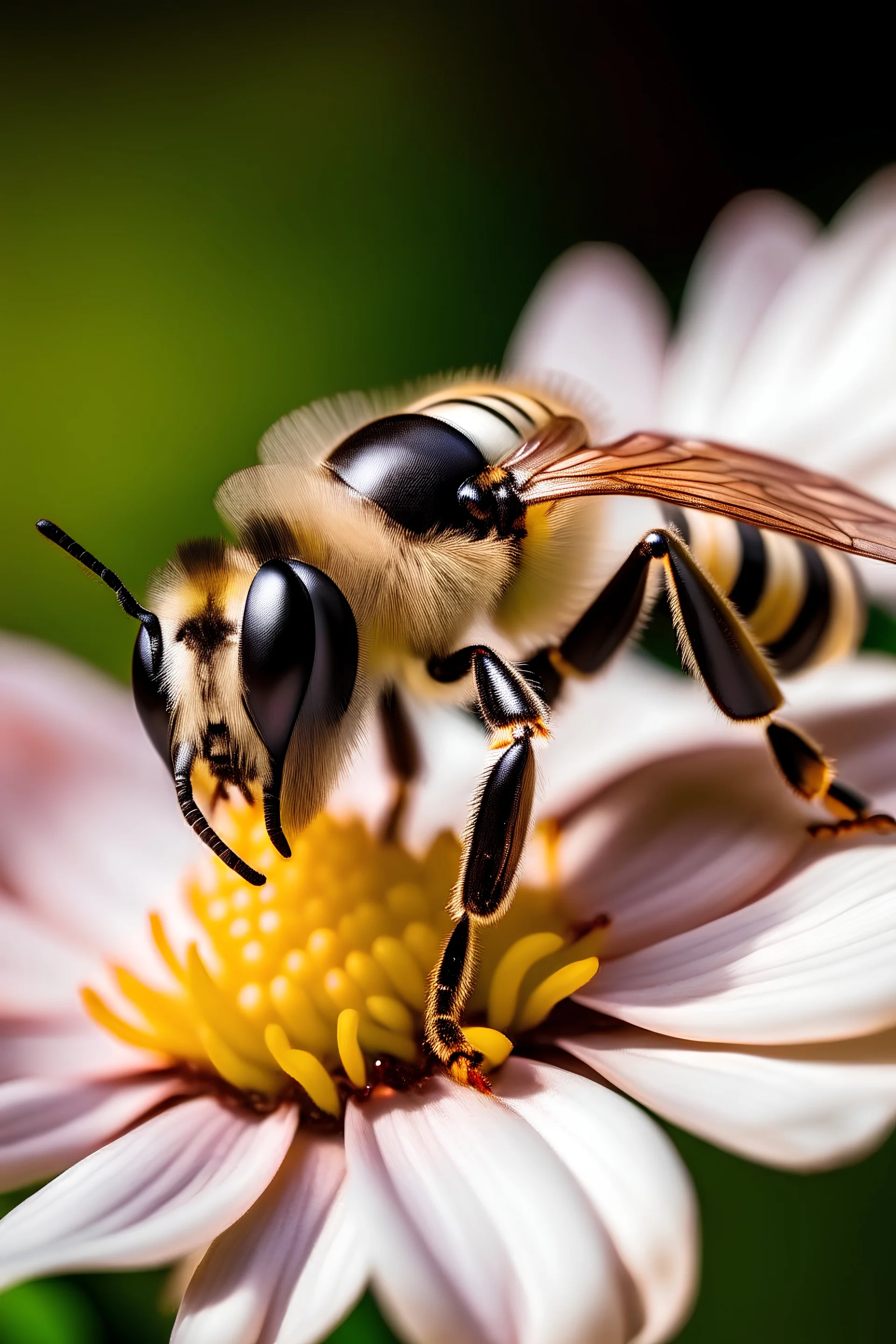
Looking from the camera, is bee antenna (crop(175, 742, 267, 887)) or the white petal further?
the white petal

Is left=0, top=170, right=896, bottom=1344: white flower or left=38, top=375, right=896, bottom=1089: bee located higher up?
left=38, top=375, right=896, bottom=1089: bee

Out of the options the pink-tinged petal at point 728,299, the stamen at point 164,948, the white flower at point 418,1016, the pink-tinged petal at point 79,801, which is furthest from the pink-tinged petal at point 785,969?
the pink-tinged petal at point 728,299

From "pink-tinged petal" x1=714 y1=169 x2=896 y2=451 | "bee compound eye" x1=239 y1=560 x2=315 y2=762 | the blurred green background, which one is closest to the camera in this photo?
"bee compound eye" x1=239 y1=560 x2=315 y2=762

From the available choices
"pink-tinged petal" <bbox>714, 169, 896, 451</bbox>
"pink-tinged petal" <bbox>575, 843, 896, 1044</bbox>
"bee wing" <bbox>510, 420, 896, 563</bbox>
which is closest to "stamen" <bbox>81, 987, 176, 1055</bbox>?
"pink-tinged petal" <bbox>575, 843, 896, 1044</bbox>

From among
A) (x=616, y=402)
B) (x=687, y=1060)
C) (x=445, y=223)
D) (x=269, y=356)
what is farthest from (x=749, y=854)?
(x=445, y=223)

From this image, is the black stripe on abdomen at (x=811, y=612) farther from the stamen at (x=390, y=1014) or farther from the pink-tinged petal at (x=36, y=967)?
the pink-tinged petal at (x=36, y=967)

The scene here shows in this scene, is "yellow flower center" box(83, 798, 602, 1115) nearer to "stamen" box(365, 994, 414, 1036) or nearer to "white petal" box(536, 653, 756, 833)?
"stamen" box(365, 994, 414, 1036)

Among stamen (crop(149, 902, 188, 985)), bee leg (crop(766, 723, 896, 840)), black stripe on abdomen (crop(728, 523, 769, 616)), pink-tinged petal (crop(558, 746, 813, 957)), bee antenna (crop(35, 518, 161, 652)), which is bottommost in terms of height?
pink-tinged petal (crop(558, 746, 813, 957))

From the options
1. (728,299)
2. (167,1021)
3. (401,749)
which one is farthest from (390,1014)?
(728,299)
